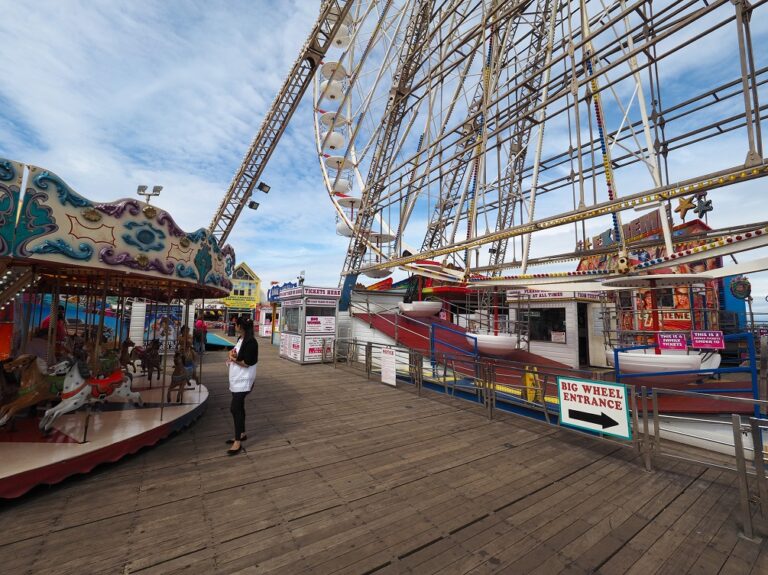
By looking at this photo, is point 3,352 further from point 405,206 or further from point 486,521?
point 486,521

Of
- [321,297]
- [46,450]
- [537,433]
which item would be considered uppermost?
[321,297]

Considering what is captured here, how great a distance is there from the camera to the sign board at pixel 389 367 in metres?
9.46

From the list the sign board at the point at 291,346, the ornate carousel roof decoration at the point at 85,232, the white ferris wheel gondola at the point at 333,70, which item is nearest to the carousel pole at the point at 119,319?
the ornate carousel roof decoration at the point at 85,232

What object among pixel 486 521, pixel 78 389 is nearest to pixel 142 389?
pixel 78 389

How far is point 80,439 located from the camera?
4.45m

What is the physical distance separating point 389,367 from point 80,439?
6.64m

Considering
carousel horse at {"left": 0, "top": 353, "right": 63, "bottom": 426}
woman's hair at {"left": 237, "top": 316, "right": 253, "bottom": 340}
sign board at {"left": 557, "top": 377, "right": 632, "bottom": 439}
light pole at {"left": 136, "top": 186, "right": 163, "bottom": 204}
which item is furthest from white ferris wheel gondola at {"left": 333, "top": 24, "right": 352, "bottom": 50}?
sign board at {"left": 557, "top": 377, "right": 632, "bottom": 439}

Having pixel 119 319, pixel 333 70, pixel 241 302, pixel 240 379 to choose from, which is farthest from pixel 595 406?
pixel 241 302

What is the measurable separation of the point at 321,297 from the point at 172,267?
28.3ft

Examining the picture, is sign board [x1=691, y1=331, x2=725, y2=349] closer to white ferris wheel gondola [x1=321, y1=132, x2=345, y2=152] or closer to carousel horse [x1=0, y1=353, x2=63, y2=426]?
carousel horse [x1=0, y1=353, x2=63, y2=426]

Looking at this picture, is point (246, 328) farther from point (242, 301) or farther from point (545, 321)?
point (242, 301)

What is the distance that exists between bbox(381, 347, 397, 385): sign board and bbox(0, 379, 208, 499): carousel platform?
4.77 meters

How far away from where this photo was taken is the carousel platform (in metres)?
3.58

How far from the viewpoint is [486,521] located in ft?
10.6
